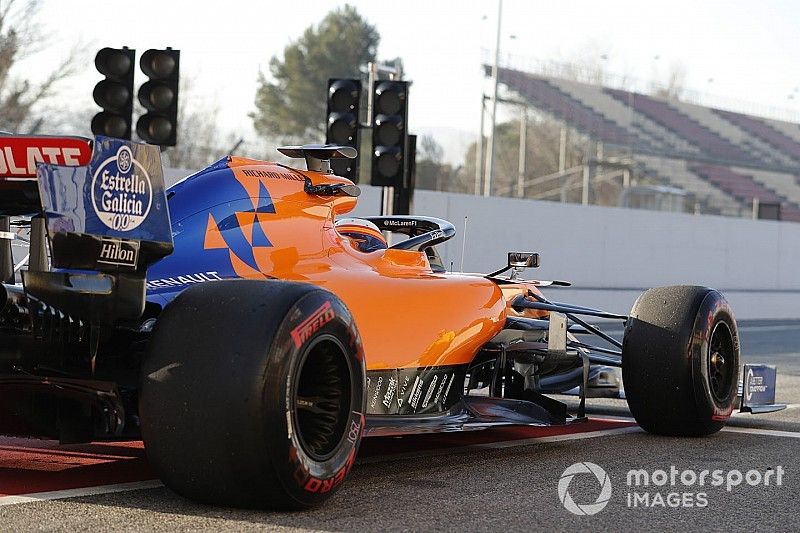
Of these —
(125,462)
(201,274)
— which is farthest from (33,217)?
(125,462)

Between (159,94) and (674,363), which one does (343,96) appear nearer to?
(159,94)

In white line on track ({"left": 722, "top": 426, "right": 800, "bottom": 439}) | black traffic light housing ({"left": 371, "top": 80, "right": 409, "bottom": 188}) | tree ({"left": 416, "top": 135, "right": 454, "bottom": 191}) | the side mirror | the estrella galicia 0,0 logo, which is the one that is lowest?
white line on track ({"left": 722, "top": 426, "right": 800, "bottom": 439})

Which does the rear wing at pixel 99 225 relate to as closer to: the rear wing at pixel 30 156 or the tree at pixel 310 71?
the rear wing at pixel 30 156

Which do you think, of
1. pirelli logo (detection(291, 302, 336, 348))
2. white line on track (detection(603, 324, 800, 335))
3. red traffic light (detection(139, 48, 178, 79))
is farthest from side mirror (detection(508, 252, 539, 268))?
white line on track (detection(603, 324, 800, 335))

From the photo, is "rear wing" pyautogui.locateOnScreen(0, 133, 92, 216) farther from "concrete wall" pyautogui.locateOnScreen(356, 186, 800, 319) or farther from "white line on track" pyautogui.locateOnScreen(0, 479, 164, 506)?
"concrete wall" pyautogui.locateOnScreen(356, 186, 800, 319)

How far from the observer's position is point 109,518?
431 cm

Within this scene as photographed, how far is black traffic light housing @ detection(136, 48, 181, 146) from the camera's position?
1341 centimetres

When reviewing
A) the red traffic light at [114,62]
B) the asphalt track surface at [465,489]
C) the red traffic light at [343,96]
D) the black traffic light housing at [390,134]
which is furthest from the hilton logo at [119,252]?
the red traffic light at [343,96]

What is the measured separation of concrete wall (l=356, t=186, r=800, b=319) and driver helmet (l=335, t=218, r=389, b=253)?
12.0 meters

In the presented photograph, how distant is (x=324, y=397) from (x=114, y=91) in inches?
369

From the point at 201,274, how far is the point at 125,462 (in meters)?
0.95

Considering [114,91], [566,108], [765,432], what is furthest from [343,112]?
[566,108]

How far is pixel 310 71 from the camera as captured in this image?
66812mm

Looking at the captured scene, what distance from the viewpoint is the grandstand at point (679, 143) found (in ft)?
179
